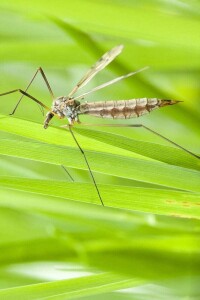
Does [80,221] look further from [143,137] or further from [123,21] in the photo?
[123,21]

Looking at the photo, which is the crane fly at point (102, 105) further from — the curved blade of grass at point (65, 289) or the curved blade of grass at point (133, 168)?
the curved blade of grass at point (65, 289)

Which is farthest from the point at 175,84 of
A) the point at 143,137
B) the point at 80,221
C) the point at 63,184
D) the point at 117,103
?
the point at 63,184

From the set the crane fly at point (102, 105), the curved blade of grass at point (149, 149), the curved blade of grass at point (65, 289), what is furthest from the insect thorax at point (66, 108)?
Answer: the curved blade of grass at point (65, 289)

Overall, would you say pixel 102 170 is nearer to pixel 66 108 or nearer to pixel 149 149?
pixel 149 149

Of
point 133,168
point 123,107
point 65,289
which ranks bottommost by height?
point 65,289

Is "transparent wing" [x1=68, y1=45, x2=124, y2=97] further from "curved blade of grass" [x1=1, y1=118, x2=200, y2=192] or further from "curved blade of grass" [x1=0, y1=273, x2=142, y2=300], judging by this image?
"curved blade of grass" [x1=0, y1=273, x2=142, y2=300]

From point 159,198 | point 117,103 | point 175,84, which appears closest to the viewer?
point 159,198

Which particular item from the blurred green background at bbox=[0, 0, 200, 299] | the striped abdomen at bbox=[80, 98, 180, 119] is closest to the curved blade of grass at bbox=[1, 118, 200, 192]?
the blurred green background at bbox=[0, 0, 200, 299]

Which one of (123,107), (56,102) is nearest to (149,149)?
(123,107)
